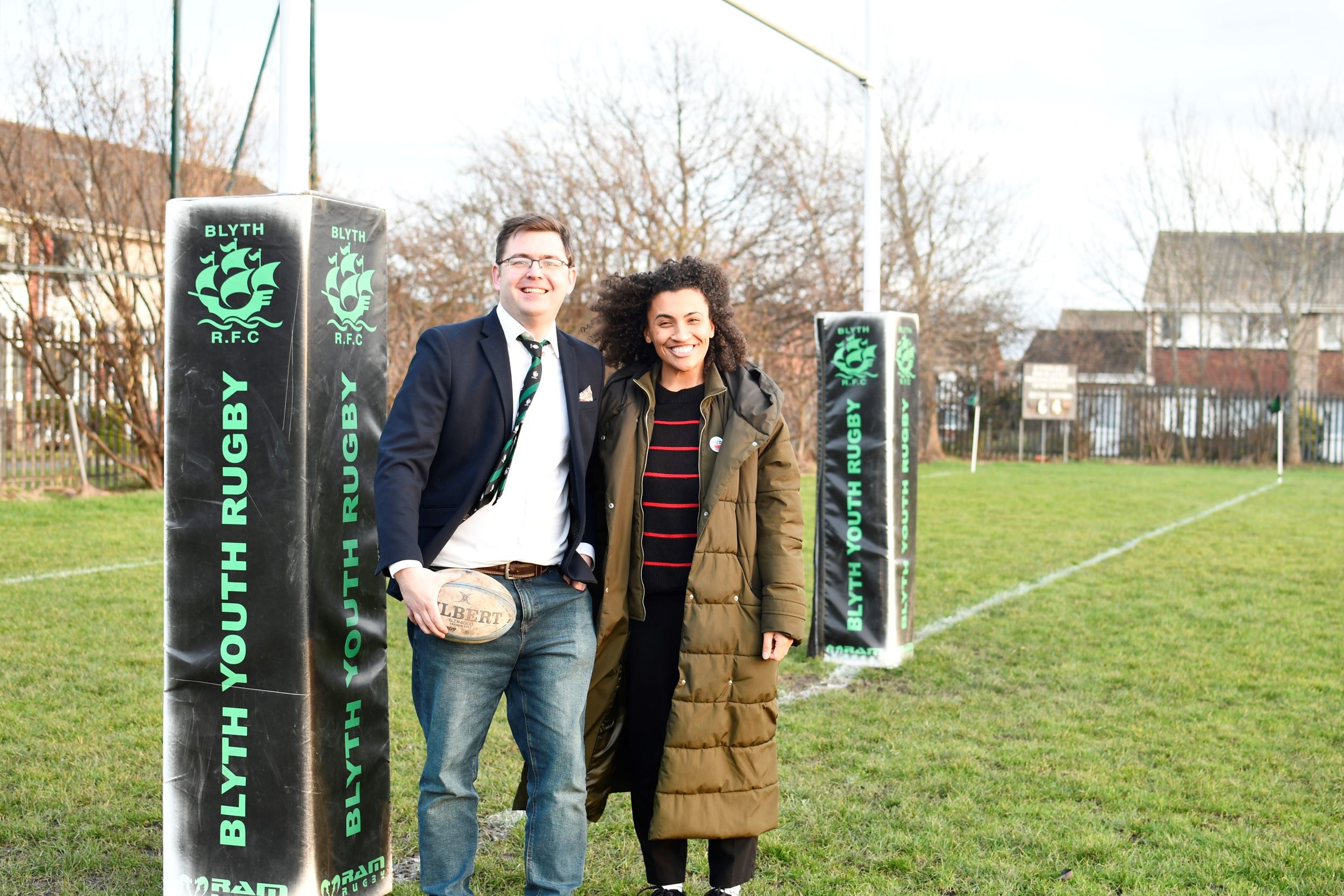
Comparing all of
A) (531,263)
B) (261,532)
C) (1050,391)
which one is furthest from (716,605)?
(1050,391)

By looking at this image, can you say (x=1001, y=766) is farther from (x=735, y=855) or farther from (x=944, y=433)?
(x=944, y=433)

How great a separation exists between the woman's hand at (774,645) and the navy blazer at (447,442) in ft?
1.90

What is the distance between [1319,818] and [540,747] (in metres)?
3.16

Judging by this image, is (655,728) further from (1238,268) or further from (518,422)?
(1238,268)

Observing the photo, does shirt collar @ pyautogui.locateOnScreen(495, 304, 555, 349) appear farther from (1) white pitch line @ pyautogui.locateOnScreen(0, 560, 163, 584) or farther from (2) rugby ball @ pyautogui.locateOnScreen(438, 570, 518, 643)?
(1) white pitch line @ pyautogui.locateOnScreen(0, 560, 163, 584)

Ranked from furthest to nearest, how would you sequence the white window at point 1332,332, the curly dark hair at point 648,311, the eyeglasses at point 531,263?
the white window at point 1332,332 < the curly dark hair at point 648,311 < the eyeglasses at point 531,263

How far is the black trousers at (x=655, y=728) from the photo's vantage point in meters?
3.43

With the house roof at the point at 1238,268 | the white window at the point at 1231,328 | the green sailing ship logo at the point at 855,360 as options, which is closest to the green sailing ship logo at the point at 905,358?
the green sailing ship logo at the point at 855,360

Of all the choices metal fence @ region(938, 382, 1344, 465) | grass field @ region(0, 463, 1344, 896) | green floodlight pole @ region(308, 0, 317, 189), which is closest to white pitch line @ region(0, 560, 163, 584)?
grass field @ region(0, 463, 1344, 896)

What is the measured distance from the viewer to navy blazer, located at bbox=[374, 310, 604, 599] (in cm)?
288

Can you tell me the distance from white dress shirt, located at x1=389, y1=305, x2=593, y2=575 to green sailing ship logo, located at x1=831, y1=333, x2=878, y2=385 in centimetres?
381

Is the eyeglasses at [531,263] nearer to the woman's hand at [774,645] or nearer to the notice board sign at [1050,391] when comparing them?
the woman's hand at [774,645]

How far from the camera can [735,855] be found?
11.6 feet

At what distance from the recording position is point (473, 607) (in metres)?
2.93
